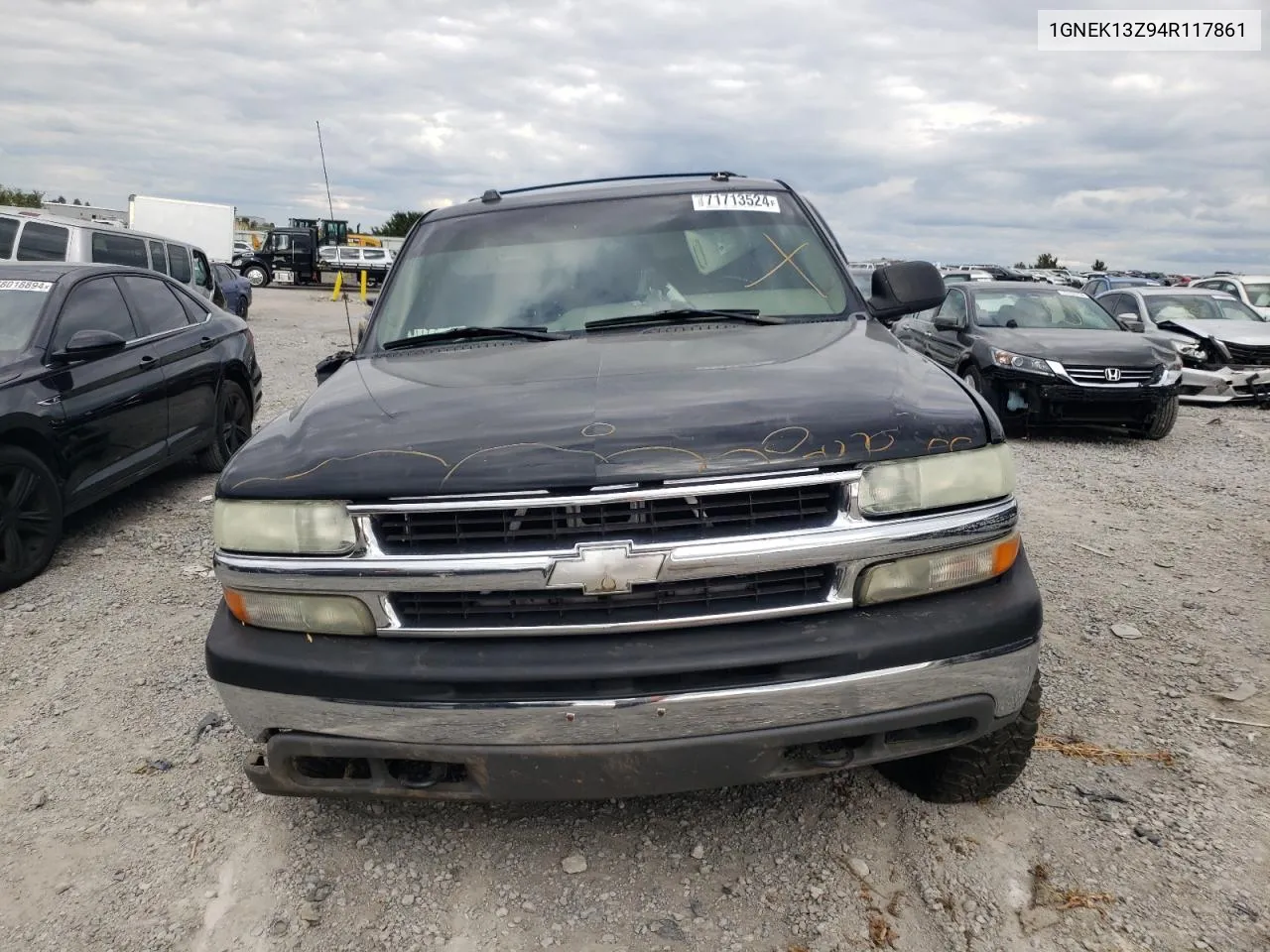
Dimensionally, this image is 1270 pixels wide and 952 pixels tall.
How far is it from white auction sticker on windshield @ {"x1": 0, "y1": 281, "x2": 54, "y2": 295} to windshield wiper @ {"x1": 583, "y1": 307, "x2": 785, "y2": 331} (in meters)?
4.06

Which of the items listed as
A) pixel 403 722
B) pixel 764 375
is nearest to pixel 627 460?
pixel 764 375

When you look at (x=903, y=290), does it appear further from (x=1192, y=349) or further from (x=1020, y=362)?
(x=1192, y=349)

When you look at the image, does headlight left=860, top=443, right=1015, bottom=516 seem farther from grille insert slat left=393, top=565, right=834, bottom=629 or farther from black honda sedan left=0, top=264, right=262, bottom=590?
black honda sedan left=0, top=264, right=262, bottom=590

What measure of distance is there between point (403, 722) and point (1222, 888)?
2050 millimetres

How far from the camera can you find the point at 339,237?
39469 mm

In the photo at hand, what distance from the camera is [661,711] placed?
190cm

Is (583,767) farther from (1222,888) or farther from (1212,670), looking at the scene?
(1212,670)

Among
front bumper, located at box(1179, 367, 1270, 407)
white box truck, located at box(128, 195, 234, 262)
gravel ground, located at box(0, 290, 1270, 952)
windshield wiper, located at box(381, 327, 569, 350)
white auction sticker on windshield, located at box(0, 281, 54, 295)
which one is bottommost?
gravel ground, located at box(0, 290, 1270, 952)

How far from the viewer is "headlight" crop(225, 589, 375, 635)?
2033mm

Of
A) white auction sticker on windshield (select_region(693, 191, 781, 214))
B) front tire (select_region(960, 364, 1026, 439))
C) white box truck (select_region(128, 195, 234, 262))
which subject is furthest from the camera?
white box truck (select_region(128, 195, 234, 262))

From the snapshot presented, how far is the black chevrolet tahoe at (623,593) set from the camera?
75.5 inches

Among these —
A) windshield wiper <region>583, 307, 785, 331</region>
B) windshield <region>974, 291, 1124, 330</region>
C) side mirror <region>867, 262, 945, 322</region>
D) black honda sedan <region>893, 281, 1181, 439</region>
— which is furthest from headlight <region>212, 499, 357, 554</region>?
windshield <region>974, 291, 1124, 330</region>

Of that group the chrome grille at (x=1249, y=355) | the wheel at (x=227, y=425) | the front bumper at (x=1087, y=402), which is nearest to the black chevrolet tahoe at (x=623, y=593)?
the wheel at (x=227, y=425)

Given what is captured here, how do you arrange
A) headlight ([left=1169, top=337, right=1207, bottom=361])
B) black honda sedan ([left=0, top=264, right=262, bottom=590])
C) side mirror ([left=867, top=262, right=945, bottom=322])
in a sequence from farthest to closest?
headlight ([left=1169, top=337, right=1207, bottom=361]), black honda sedan ([left=0, top=264, right=262, bottom=590]), side mirror ([left=867, top=262, right=945, bottom=322])
